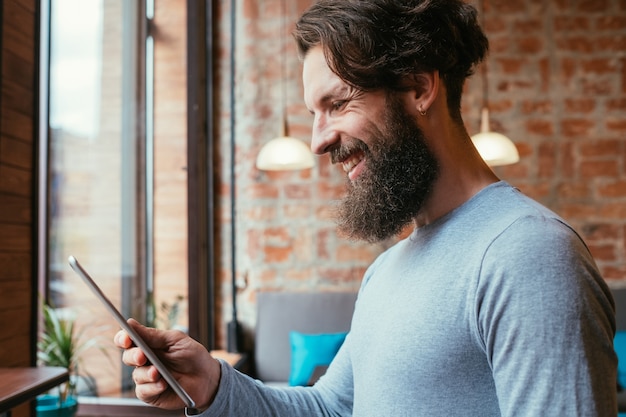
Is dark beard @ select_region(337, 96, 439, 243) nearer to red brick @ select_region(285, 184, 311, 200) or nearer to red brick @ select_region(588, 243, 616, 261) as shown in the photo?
red brick @ select_region(285, 184, 311, 200)

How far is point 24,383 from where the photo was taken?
1100 millimetres

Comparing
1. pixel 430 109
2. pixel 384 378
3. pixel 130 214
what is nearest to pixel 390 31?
pixel 430 109

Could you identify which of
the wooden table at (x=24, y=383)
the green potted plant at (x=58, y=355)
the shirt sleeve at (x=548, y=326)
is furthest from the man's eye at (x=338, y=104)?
the green potted plant at (x=58, y=355)

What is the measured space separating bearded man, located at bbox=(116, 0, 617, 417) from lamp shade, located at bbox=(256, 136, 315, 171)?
171 centimetres

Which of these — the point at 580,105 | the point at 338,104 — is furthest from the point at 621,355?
the point at 338,104

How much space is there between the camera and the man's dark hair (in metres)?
0.89

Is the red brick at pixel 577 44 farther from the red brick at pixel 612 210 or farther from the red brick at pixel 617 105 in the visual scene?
the red brick at pixel 612 210

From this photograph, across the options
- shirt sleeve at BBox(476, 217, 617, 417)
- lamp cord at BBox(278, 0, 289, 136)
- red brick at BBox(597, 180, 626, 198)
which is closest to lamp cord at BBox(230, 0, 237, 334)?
lamp cord at BBox(278, 0, 289, 136)

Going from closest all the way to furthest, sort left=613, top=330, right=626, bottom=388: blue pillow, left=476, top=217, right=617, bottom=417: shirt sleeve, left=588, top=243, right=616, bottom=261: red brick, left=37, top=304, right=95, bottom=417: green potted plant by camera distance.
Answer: left=476, top=217, right=617, bottom=417: shirt sleeve < left=37, top=304, right=95, bottom=417: green potted plant < left=613, top=330, right=626, bottom=388: blue pillow < left=588, top=243, right=616, bottom=261: red brick

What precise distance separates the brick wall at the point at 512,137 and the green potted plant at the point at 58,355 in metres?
1.20

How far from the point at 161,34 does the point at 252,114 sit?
2.15ft

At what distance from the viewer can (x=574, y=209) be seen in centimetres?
324

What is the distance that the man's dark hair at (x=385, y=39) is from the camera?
34.9 inches

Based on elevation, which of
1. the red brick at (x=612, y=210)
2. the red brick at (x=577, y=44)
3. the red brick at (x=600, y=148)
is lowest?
the red brick at (x=612, y=210)
